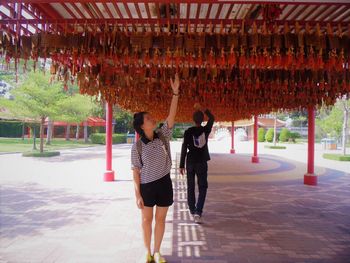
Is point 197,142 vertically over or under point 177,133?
under

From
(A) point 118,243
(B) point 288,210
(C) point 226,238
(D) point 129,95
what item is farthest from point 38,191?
(B) point 288,210

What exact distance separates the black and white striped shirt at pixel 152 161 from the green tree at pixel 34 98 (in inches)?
697

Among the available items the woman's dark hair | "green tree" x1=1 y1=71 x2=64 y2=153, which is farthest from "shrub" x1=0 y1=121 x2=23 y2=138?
the woman's dark hair

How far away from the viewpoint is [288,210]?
708 centimetres

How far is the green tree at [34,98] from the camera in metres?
19.6

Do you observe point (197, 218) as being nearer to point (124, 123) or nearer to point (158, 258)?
point (158, 258)

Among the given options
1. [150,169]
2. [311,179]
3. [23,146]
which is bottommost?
[311,179]

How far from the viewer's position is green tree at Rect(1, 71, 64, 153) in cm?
1956

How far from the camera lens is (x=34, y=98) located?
20.0 meters

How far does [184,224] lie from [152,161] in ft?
8.47

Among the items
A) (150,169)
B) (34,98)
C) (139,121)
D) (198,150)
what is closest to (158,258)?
(150,169)

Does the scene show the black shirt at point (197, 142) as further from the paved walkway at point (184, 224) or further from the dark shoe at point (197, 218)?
the paved walkway at point (184, 224)

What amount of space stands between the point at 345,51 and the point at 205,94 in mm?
4070

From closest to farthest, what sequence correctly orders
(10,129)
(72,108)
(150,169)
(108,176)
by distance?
(150,169), (108,176), (72,108), (10,129)
